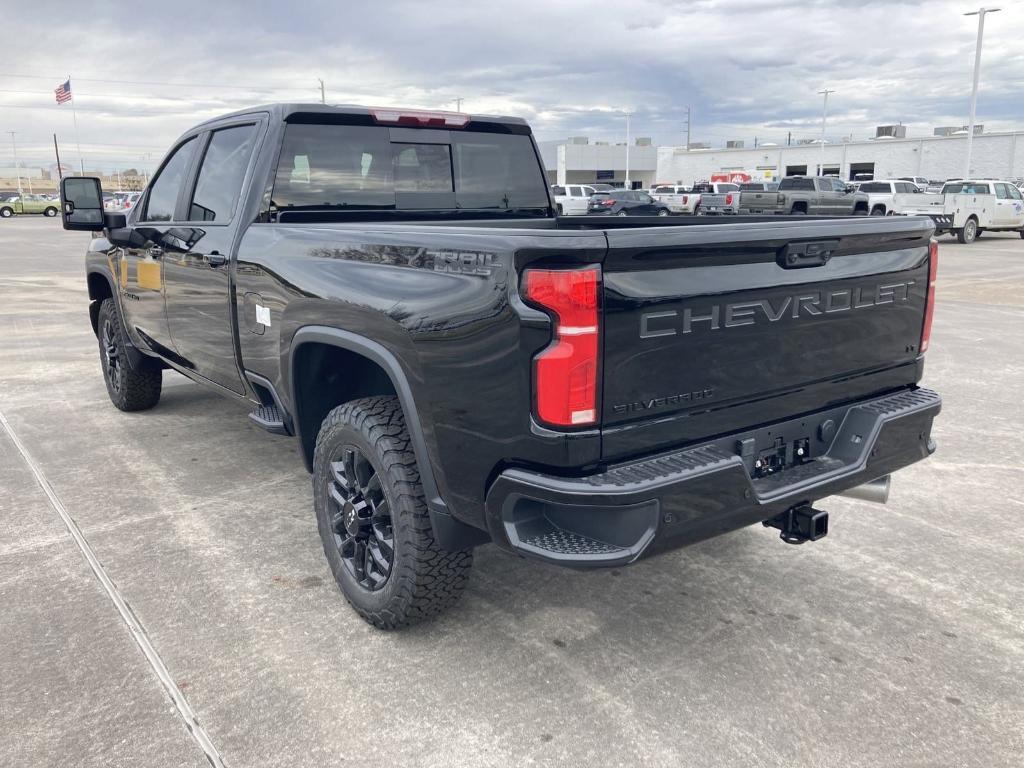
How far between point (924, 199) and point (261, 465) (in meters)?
25.4

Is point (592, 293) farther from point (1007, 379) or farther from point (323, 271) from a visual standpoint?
point (1007, 379)

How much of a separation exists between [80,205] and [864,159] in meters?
75.5

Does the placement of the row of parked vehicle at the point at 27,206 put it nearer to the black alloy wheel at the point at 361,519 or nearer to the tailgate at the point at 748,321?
the black alloy wheel at the point at 361,519

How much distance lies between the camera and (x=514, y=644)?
3.04 meters

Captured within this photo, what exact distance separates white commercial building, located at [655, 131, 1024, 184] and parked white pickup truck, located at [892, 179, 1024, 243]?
34.7 m

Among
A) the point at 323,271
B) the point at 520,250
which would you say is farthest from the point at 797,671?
the point at 323,271

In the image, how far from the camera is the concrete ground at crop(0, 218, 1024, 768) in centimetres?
251

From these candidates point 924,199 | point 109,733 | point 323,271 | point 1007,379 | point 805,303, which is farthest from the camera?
point 924,199

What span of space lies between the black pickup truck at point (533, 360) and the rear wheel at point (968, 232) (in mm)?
24153

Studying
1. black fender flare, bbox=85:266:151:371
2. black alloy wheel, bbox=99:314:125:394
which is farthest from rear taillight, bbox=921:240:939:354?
black alloy wheel, bbox=99:314:125:394

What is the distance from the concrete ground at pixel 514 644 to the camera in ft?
8.22

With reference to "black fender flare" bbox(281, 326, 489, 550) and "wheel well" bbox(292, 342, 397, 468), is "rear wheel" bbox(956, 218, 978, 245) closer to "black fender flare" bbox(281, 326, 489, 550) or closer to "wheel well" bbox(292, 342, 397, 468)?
"wheel well" bbox(292, 342, 397, 468)

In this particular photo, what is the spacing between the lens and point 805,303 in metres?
2.77

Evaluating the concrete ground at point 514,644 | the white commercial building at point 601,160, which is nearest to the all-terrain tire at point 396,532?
the concrete ground at point 514,644
